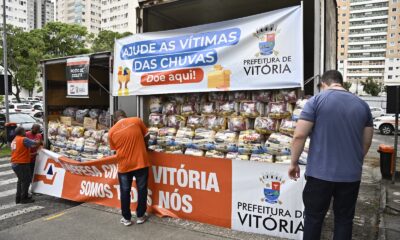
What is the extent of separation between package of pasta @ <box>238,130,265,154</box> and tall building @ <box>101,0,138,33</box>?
90.4 metres

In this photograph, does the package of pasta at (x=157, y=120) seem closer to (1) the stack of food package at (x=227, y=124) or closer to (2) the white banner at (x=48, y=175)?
(1) the stack of food package at (x=227, y=124)

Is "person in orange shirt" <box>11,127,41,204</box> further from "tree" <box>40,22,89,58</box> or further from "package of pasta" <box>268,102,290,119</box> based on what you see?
"tree" <box>40,22,89,58</box>

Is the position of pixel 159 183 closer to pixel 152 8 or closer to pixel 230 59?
pixel 230 59

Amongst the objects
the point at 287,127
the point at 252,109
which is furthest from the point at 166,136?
the point at 287,127

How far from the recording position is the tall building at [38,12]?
10891cm

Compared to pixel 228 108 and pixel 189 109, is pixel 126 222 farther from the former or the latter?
pixel 228 108

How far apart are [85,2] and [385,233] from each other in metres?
114

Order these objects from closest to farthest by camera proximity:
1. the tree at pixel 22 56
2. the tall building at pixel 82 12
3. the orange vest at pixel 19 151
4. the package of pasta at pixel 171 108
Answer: the package of pasta at pixel 171 108
the orange vest at pixel 19 151
the tree at pixel 22 56
the tall building at pixel 82 12

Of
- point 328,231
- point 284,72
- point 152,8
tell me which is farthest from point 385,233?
point 152,8

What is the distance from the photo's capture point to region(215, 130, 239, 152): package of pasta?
4766 mm

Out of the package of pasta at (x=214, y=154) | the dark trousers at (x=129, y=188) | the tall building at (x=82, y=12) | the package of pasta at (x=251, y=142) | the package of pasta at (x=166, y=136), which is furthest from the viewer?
the tall building at (x=82, y=12)

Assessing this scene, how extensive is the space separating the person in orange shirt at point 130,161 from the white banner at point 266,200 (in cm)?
137

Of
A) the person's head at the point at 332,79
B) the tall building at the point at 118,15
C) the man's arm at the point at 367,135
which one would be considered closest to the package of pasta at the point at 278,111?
the person's head at the point at 332,79

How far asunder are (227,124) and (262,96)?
716 millimetres
